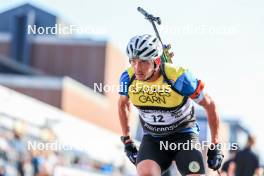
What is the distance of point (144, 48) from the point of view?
830 centimetres

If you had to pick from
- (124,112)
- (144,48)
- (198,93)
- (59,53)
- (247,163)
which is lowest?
(247,163)

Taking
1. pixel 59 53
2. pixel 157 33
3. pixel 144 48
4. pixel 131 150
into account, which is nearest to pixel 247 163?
pixel 131 150

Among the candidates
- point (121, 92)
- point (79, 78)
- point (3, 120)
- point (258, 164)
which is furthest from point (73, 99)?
point (121, 92)

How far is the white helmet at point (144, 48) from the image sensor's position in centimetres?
829

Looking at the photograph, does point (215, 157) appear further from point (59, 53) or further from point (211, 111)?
point (59, 53)

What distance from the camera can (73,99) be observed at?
1788 inches

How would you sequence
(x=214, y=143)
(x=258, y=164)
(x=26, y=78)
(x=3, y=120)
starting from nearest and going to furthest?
(x=214, y=143)
(x=258, y=164)
(x=3, y=120)
(x=26, y=78)

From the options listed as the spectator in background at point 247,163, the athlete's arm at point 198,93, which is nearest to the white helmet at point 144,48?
the athlete's arm at point 198,93

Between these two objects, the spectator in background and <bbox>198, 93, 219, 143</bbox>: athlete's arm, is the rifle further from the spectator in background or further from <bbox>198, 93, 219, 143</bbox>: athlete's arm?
the spectator in background

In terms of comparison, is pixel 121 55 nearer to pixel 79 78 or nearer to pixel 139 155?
pixel 79 78

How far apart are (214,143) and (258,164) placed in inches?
211

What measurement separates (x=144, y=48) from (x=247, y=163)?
5.96m

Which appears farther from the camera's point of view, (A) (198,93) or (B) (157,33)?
(B) (157,33)

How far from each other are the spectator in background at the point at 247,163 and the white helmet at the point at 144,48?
17.9 ft
